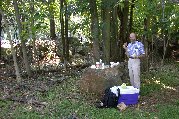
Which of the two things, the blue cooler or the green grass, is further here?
the blue cooler

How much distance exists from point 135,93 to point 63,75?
4.54 metres

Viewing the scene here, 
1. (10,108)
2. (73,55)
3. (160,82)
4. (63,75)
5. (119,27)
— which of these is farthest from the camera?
(73,55)

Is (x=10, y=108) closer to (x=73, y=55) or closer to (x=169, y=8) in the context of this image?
(x=169, y=8)

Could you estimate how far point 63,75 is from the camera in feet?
43.1

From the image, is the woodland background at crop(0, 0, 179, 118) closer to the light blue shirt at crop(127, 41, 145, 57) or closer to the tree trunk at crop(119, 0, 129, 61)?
the tree trunk at crop(119, 0, 129, 61)

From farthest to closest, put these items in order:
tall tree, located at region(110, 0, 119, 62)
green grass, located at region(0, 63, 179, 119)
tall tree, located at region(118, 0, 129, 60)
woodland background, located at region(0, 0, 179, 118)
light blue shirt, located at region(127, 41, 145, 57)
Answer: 1. tall tree, located at region(118, 0, 129, 60)
2. tall tree, located at region(110, 0, 119, 62)
3. woodland background, located at region(0, 0, 179, 118)
4. light blue shirt, located at region(127, 41, 145, 57)
5. green grass, located at region(0, 63, 179, 119)

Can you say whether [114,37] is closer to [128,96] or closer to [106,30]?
[106,30]

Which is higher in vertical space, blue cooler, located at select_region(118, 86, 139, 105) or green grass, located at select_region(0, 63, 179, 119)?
blue cooler, located at select_region(118, 86, 139, 105)

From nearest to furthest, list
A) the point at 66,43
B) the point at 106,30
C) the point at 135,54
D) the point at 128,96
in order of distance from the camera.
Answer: the point at 128,96
the point at 135,54
the point at 106,30
the point at 66,43

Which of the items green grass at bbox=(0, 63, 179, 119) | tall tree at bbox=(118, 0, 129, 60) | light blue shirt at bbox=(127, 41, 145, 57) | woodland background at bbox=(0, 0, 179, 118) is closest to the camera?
green grass at bbox=(0, 63, 179, 119)

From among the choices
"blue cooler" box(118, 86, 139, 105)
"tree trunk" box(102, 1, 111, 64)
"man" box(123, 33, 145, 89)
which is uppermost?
"tree trunk" box(102, 1, 111, 64)

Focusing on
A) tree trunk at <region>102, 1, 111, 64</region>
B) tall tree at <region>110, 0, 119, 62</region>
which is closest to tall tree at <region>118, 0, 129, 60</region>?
tall tree at <region>110, 0, 119, 62</region>

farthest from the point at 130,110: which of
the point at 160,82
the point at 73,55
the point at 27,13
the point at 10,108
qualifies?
the point at 73,55

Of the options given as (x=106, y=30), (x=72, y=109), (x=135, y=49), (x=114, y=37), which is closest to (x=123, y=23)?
(x=114, y=37)
